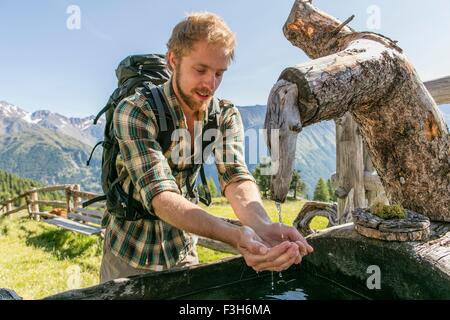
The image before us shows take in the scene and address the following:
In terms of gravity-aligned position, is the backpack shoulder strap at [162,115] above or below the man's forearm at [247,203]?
above

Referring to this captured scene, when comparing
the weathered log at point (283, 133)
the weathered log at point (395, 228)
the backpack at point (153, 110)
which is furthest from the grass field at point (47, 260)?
the weathered log at point (283, 133)

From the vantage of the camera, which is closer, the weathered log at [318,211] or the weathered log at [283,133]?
the weathered log at [283,133]

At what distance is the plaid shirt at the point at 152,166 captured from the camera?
2271mm

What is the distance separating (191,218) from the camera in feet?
6.72

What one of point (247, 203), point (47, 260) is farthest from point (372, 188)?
point (47, 260)

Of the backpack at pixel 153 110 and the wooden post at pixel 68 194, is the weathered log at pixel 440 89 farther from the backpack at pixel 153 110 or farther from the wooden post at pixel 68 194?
the wooden post at pixel 68 194

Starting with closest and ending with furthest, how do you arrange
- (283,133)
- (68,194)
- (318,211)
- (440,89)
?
(283,133)
(440,89)
(318,211)
(68,194)

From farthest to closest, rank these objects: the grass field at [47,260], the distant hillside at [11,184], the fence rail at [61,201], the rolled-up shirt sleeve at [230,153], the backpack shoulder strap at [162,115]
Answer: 1. the distant hillside at [11,184]
2. the fence rail at [61,201]
3. the grass field at [47,260]
4. the rolled-up shirt sleeve at [230,153]
5. the backpack shoulder strap at [162,115]

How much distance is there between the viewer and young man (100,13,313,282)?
1.97 m

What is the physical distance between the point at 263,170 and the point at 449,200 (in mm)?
1484

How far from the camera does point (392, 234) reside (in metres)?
2.23

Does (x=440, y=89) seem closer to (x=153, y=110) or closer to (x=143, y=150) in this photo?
(x=153, y=110)

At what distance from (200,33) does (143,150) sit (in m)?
0.83
